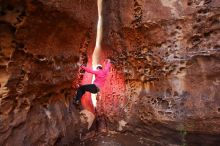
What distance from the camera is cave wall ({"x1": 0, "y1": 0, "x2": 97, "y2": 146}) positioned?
4332 mm

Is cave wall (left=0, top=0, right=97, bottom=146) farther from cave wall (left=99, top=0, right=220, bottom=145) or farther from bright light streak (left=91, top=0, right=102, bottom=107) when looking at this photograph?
cave wall (left=99, top=0, right=220, bottom=145)

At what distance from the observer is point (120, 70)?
23.1 ft

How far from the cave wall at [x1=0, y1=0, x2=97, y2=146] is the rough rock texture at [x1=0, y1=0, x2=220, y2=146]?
17mm

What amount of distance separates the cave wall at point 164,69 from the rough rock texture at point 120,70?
2 cm

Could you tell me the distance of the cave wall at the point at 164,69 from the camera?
224 inches

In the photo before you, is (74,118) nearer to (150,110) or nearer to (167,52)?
(150,110)

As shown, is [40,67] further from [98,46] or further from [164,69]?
[164,69]

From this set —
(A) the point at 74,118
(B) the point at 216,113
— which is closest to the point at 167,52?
(B) the point at 216,113

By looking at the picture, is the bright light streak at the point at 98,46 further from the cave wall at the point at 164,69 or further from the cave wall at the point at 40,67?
the cave wall at the point at 40,67

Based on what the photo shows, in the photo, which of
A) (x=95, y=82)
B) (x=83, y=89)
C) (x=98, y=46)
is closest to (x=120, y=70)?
(x=95, y=82)

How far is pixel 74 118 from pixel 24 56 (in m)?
2.21

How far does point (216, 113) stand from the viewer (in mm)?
5582

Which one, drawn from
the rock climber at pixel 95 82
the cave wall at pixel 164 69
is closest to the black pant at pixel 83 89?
the rock climber at pixel 95 82

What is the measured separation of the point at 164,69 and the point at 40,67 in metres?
2.84
